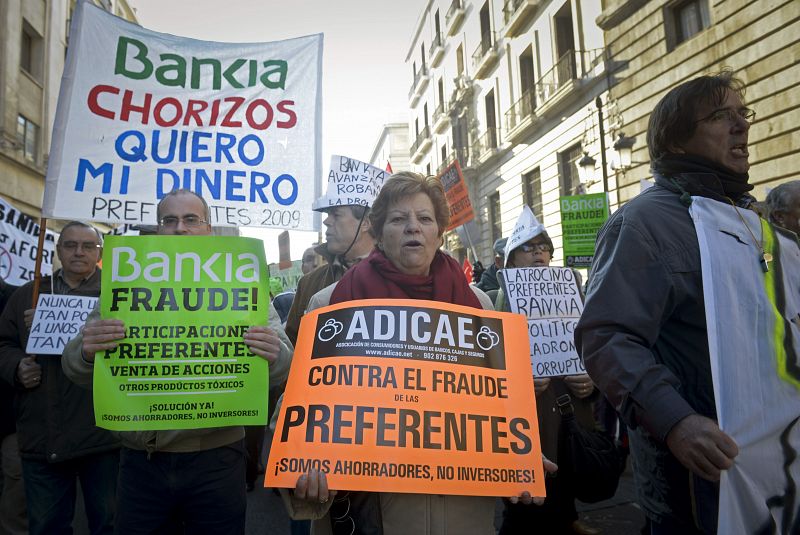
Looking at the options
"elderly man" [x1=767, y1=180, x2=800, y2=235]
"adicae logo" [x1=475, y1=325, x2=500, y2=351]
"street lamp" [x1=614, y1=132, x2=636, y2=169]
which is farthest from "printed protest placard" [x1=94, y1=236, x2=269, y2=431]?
"street lamp" [x1=614, y1=132, x2=636, y2=169]

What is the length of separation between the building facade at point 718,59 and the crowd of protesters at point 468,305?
8.59m

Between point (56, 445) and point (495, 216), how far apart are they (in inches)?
841

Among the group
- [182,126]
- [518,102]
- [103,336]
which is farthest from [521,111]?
[103,336]

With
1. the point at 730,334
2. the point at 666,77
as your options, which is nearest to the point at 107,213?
the point at 730,334

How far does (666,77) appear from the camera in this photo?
1118cm

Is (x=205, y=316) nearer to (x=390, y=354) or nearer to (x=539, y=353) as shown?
(x=390, y=354)

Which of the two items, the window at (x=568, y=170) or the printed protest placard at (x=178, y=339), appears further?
the window at (x=568, y=170)

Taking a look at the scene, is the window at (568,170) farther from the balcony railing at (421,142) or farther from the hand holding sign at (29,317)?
the balcony railing at (421,142)

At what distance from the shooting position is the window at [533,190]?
18078 mm

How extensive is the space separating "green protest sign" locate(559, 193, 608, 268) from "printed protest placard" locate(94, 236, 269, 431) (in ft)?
21.5

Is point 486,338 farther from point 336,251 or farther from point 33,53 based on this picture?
point 33,53

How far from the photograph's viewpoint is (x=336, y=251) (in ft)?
10.4

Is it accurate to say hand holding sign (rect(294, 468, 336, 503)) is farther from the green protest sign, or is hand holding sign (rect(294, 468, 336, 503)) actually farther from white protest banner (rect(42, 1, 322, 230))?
the green protest sign

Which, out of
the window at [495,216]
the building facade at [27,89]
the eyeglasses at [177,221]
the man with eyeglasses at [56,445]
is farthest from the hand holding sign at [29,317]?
the window at [495,216]
